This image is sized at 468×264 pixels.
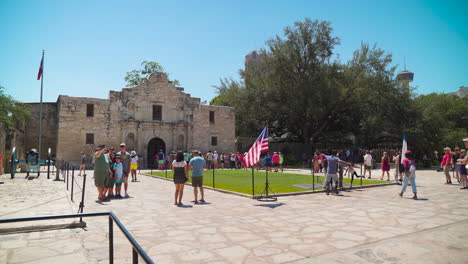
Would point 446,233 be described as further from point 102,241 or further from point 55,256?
point 55,256

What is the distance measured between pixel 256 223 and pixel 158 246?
2.51 m

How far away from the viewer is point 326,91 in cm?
3058

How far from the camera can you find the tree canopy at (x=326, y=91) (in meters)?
31.0

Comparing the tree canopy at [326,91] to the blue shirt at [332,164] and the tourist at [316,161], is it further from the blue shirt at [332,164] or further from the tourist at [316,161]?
the blue shirt at [332,164]

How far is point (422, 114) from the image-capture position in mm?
31172

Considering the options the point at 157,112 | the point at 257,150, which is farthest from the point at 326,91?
the point at 257,150

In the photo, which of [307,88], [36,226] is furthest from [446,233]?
[307,88]

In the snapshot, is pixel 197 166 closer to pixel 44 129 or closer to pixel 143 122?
pixel 143 122

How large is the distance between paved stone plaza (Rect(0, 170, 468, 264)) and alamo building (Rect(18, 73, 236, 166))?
59.0ft

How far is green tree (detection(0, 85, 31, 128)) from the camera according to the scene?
2388 cm

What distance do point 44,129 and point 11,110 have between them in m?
3.65

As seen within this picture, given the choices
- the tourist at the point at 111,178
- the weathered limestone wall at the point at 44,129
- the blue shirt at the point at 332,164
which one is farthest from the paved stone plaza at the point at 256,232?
the weathered limestone wall at the point at 44,129

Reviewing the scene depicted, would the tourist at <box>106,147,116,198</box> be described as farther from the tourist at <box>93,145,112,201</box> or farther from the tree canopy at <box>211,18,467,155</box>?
the tree canopy at <box>211,18,467,155</box>

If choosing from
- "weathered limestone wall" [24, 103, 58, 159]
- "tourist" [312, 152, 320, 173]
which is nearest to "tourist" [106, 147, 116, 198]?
"tourist" [312, 152, 320, 173]
